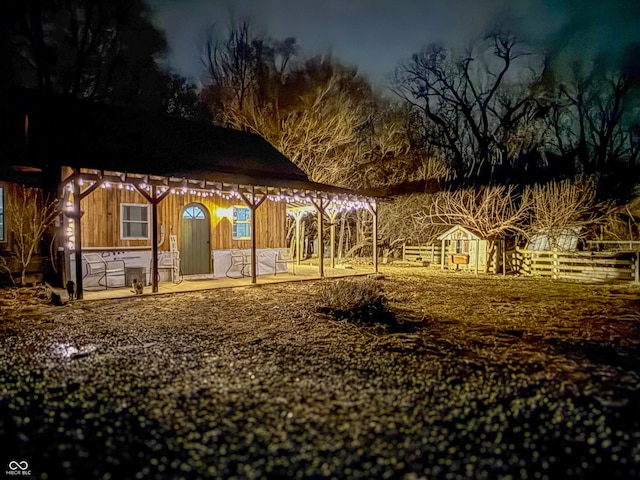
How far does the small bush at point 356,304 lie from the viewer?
688 cm

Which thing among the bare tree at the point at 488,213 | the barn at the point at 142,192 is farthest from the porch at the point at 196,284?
the bare tree at the point at 488,213

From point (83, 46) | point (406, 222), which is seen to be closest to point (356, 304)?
point (406, 222)

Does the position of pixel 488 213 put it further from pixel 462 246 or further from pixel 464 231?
pixel 462 246

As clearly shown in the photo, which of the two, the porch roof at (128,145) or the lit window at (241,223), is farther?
the lit window at (241,223)

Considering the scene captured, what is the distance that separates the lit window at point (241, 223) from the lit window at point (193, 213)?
47.9 inches

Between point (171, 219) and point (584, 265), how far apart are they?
47.5ft

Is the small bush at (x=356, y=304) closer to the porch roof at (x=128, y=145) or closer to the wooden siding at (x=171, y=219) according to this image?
the porch roof at (x=128, y=145)

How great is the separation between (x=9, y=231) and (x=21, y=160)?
2882 millimetres

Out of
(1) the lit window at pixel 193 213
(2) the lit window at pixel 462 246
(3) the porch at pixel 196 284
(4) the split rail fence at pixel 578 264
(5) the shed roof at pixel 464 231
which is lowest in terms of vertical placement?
(3) the porch at pixel 196 284

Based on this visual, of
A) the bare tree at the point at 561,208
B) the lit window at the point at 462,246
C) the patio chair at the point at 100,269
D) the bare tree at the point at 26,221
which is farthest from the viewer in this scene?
the lit window at the point at 462,246

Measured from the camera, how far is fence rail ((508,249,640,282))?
1252 centimetres

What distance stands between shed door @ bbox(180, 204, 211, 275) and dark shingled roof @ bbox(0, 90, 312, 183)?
153cm

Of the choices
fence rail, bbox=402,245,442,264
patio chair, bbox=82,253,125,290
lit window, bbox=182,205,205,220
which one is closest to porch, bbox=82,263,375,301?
patio chair, bbox=82,253,125,290

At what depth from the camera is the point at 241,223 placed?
13.6 m
